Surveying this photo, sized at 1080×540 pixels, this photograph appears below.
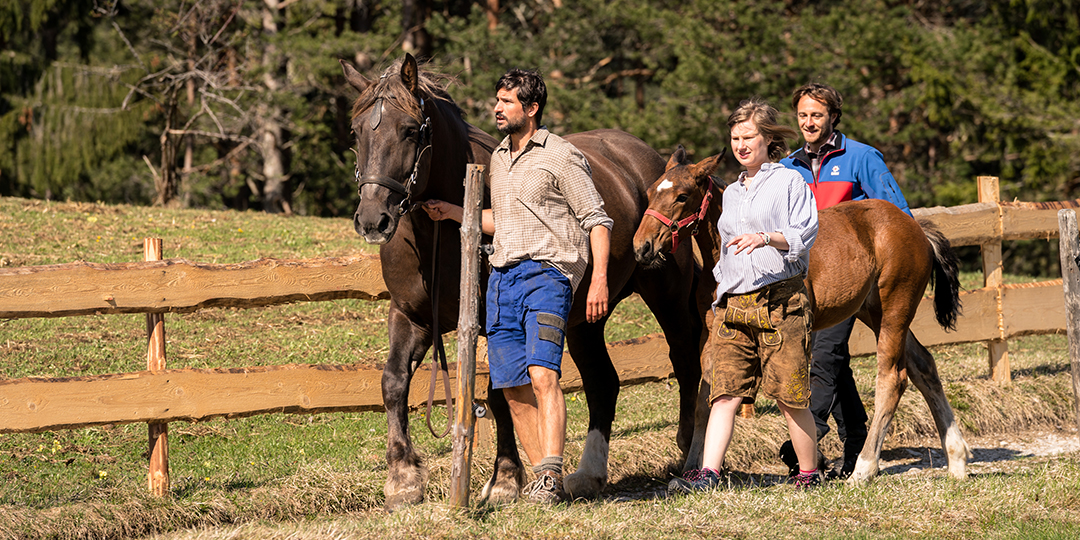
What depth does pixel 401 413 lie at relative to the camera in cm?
506

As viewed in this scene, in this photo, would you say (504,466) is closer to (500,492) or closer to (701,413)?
(500,492)

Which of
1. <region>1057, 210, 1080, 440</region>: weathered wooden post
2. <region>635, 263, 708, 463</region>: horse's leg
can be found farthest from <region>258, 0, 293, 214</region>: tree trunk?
<region>1057, 210, 1080, 440</region>: weathered wooden post

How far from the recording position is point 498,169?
471cm

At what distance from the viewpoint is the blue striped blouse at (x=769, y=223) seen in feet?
15.1

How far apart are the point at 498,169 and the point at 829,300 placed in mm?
2091

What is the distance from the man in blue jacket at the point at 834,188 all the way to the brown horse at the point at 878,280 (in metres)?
0.22

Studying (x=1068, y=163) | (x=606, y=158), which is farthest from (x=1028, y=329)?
(x=1068, y=163)

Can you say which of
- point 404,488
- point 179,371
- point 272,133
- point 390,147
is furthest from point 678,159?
point 272,133

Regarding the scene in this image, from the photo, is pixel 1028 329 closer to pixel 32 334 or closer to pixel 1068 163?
pixel 32 334

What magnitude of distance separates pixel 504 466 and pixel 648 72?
22769mm

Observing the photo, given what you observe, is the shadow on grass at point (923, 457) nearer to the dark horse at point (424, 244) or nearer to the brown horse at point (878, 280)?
the brown horse at point (878, 280)

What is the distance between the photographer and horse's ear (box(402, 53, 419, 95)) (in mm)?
4645

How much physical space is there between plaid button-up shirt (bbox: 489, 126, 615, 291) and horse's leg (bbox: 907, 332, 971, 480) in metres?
2.71

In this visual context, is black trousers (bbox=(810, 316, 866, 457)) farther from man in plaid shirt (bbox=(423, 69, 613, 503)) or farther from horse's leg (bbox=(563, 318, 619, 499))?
man in plaid shirt (bbox=(423, 69, 613, 503))
